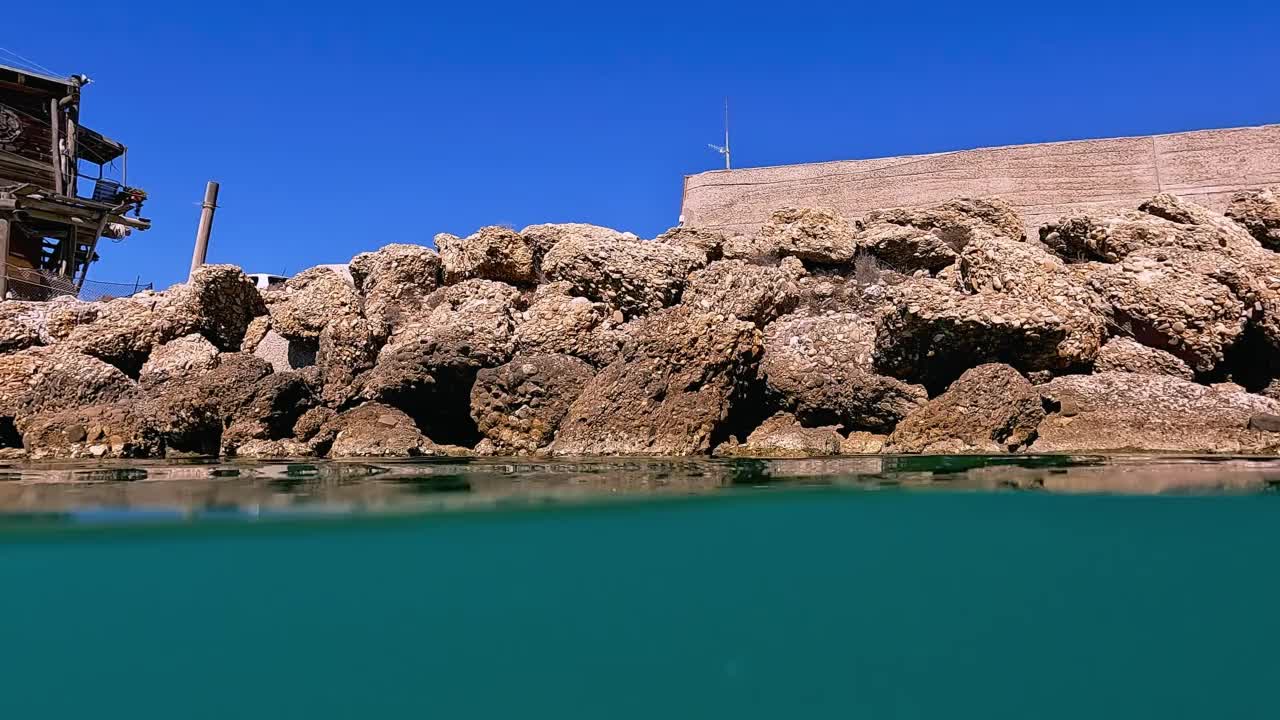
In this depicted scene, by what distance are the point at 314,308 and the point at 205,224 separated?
15.3 meters

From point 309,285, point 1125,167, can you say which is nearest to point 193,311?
point 309,285

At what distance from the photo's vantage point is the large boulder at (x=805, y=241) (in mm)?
16469

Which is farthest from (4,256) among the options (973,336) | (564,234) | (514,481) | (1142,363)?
(1142,363)

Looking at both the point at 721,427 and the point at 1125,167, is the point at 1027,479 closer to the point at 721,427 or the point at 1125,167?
the point at 721,427

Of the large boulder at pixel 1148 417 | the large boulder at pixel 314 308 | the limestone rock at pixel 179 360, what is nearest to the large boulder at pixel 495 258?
the large boulder at pixel 314 308

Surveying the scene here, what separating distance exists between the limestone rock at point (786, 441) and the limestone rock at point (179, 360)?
8.23 m

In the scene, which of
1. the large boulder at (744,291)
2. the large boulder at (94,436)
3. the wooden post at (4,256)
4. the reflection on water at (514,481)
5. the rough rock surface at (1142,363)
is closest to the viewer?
the reflection on water at (514,481)

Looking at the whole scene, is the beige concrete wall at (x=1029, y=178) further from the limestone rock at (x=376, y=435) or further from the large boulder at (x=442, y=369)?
the limestone rock at (x=376, y=435)

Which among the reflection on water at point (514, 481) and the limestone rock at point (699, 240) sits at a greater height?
the limestone rock at point (699, 240)

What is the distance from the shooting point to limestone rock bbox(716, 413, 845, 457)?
35.1 ft

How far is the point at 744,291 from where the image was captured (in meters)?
14.0

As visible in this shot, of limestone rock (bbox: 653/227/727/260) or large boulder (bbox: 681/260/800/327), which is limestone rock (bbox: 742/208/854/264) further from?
large boulder (bbox: 681/260/800/327)

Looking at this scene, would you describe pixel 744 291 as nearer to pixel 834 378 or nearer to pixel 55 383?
pixel 834 378

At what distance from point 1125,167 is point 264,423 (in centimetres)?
1641
